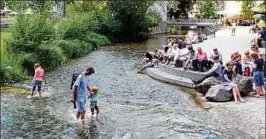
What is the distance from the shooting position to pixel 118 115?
1664 centimetres

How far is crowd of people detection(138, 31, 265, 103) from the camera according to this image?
18.6 metres

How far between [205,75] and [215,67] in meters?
0.87

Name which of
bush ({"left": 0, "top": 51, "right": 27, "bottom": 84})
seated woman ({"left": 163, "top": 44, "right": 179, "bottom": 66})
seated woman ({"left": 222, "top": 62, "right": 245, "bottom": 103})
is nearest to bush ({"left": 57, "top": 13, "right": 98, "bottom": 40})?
bush ({"left": 0, "top": 51, "right": 27, "bottom": 84})

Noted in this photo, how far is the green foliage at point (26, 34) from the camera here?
94.1 ft

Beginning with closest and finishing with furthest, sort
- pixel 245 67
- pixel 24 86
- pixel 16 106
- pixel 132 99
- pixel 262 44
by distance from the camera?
1. pixel 16 106
2. pixel 132 99
3. pixel 245 67
4. pixel 24 86
5. pixel 262 44

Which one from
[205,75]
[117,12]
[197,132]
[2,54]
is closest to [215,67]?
[205,75]

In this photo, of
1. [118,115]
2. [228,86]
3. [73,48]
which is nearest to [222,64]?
[228,86]

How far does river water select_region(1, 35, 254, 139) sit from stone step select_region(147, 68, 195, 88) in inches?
22.3

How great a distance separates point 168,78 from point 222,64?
9.51 ft

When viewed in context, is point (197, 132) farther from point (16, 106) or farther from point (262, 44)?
point (262, 44)

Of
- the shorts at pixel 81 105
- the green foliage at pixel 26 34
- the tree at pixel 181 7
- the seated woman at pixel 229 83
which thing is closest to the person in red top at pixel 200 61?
the seated woman at pixel 229 83

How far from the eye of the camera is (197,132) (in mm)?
14234

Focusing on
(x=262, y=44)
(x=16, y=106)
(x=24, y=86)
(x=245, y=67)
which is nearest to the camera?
(x=16, y=106)

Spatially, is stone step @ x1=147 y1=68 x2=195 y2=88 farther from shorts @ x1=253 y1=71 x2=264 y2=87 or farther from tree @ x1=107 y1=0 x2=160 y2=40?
tree @ x1=107 y1=0 x2=160 y2=40
